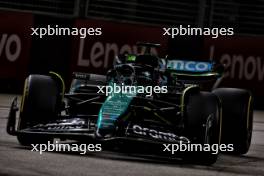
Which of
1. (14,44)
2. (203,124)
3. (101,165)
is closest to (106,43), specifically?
(14,44)

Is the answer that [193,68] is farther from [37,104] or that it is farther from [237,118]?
[37,104]

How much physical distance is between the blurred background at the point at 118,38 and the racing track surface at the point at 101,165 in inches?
296

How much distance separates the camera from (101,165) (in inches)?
320

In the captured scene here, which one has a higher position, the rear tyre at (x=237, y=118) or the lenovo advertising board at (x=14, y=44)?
the lenovo advertising board at (x=14, y=44)

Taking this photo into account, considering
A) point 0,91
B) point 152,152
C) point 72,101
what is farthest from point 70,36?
point 152,152

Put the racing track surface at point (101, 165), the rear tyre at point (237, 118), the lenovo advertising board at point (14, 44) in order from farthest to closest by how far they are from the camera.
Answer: the lenovo advertising board at point (14, 44) → the rear tyre at point (237, 118) → the racing track surface at point (101, 165)

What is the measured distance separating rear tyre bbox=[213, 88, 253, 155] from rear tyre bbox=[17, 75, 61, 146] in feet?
6.06

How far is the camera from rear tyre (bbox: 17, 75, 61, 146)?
9148mm

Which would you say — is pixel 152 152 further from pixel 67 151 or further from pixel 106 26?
pixel 106 26

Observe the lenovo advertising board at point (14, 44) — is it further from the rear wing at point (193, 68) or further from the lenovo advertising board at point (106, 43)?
the rear wing at point (193, 68)

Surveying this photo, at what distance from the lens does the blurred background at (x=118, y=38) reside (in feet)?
57.6

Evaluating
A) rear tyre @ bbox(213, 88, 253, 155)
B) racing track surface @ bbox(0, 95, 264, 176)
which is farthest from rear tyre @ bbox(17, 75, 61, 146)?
rear tyre @ bbox(213, 88, 253, 155)

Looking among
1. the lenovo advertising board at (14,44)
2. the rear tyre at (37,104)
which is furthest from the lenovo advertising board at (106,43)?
the rear tyre at (37,104)

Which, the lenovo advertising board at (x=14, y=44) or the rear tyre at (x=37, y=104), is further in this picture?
the lenovo advertising board at (x=14, y=44)
